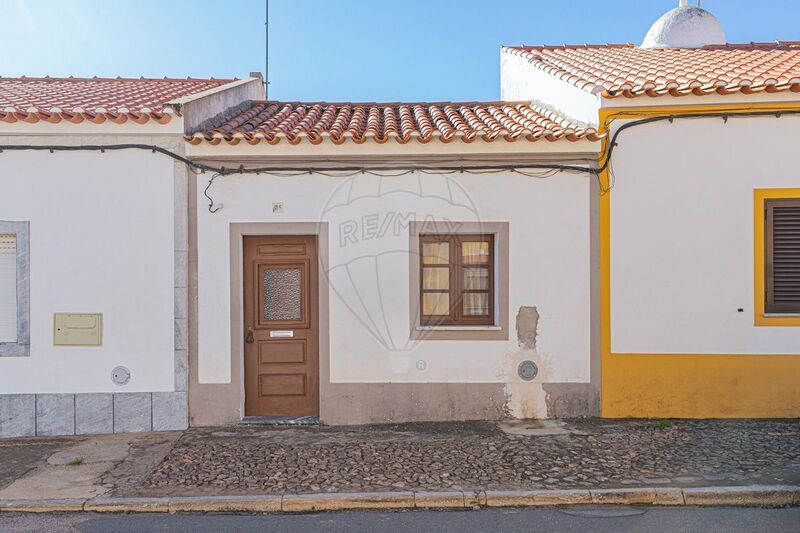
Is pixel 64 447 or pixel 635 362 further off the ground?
pixel 635 362

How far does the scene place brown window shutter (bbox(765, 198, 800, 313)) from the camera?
778 centimetres

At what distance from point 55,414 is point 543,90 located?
315 inches

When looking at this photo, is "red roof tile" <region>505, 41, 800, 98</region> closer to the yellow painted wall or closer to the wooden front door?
the yellow painted wall

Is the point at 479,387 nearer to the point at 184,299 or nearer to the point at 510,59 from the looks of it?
the point at 184,299

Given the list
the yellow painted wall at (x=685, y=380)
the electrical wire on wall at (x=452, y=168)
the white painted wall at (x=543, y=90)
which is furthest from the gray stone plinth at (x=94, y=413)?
the white painted wall at (x=543, y=90)

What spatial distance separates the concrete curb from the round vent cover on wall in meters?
2.28

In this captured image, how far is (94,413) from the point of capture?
25.1ft

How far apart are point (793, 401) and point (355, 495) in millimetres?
5499

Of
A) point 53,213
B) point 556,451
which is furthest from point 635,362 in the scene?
point 53,213

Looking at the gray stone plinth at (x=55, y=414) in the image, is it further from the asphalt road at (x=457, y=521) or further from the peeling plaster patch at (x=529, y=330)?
the peeling plaster patch at (x=529, y=330)

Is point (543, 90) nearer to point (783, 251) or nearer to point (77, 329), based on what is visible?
point (783, 251)

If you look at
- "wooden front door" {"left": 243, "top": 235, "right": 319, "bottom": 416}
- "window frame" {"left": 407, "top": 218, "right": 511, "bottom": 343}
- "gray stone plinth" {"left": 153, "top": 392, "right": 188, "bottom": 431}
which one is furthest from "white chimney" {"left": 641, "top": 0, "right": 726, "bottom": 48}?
"gray stone plinth" {"left": 153, "top": 392, "right": 188, "bottom": 431}

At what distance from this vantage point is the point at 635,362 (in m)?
7.79

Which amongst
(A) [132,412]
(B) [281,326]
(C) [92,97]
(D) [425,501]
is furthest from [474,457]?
(C) [92,97]
